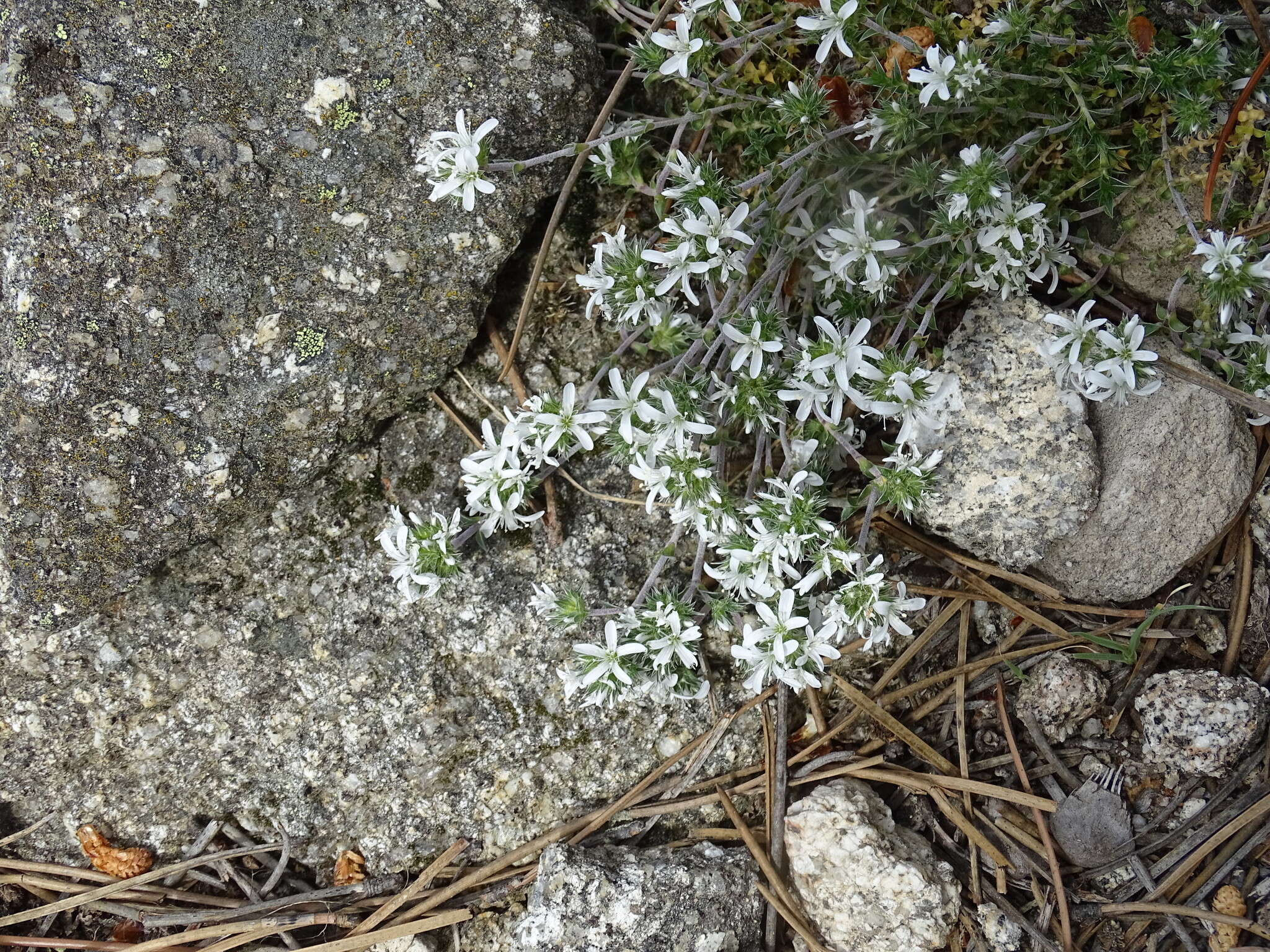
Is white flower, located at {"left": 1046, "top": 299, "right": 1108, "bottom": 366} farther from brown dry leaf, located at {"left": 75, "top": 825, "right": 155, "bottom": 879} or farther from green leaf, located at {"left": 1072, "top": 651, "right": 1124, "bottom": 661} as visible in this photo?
brown dry leaf, located at {"left": 75, "top": 825, "right": 155, "bottom": 879}

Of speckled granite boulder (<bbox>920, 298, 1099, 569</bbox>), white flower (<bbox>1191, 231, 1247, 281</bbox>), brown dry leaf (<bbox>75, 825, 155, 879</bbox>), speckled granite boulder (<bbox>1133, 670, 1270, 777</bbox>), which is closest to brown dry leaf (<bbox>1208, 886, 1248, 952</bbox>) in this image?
speckled granite boulder (<bbox>1133, 670, 1270, 777</bbox>)

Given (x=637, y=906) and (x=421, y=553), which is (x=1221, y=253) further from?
(x=637, y=906)

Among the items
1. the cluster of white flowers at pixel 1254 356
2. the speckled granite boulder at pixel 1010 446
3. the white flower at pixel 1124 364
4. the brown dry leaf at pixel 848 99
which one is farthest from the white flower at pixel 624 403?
the cluster of white flowers at pixel 1254 356

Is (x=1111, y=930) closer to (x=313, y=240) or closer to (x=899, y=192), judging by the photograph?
(x=899, y=192)

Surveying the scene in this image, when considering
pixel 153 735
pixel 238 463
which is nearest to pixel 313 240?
pixel 238 463

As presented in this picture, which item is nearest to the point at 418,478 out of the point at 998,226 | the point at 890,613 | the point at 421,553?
the point at 421,553
